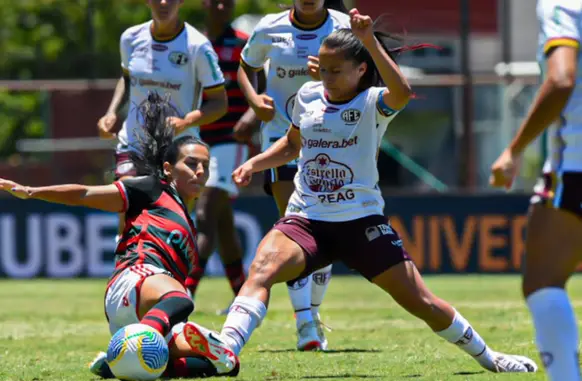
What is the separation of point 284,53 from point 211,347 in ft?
9.12

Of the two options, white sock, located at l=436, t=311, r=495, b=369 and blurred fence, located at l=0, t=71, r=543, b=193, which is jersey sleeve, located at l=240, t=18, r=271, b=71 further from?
blurred fence, located at l=0, t=71, r=543, b=193

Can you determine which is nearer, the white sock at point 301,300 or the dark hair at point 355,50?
the dark hair at point 355,50

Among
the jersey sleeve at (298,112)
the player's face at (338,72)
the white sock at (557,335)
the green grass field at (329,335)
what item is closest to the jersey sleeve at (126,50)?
the green grass field at (329,335)

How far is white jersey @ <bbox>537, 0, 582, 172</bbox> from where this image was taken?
429 centimetres

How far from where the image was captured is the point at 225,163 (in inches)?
390

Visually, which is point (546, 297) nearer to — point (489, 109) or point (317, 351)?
point (317, 351)

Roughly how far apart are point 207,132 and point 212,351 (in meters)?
4.69

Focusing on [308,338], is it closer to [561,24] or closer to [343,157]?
[343,157]

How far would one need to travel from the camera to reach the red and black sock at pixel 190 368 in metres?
5.78

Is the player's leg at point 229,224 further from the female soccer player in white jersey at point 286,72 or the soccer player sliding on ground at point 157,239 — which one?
the soccer player sliding on ground at point 157,239

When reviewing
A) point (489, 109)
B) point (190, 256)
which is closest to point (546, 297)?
point (190, 256)

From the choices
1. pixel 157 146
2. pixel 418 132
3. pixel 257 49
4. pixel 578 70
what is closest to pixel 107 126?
pixel 257 49

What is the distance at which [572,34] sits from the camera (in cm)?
428

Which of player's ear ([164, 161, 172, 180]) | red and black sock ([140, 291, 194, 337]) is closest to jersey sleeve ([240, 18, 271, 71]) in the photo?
player's ear ([164, 161, 172, 180])
